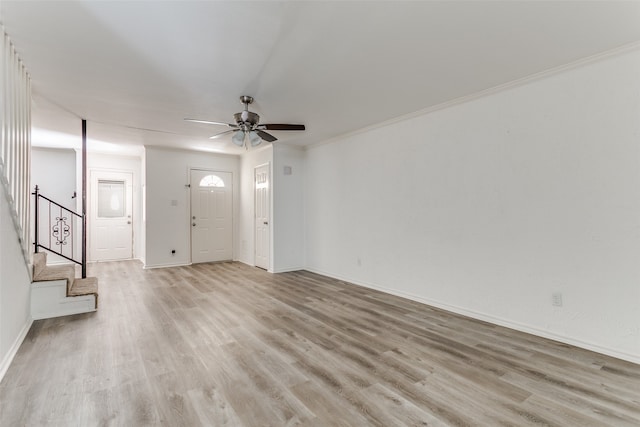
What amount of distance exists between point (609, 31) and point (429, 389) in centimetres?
302

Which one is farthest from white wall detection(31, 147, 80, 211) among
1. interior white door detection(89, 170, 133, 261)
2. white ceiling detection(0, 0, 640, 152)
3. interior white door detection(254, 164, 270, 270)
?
interior white door detection(254, 164, 270, 270)

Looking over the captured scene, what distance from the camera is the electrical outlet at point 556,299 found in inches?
114

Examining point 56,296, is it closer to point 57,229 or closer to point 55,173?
point 57,229

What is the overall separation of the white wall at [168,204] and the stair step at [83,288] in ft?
6.69

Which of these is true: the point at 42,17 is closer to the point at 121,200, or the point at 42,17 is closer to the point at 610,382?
the point at 610,382

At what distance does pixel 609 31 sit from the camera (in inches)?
92.3

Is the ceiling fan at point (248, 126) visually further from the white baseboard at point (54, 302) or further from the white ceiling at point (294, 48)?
the white baseboard at point (54, 302)

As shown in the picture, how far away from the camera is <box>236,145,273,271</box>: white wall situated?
6.77m

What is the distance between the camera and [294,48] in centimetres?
256

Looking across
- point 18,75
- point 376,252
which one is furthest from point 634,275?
point 18,75

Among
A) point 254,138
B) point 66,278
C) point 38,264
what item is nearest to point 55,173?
point 38,264

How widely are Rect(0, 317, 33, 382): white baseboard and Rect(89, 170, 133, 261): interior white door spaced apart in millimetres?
4380

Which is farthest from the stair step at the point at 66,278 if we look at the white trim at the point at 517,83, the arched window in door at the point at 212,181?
the white trim at the point at 517,83

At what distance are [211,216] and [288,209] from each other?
214 centimetres
